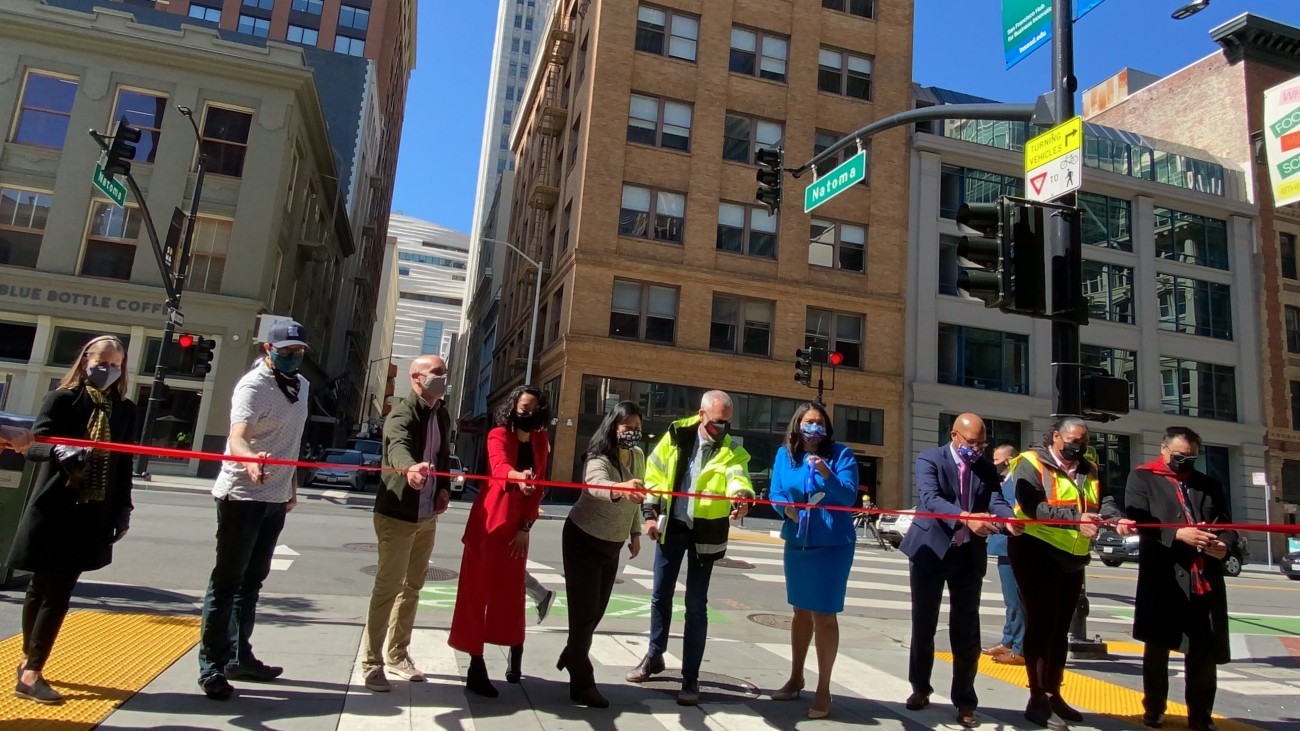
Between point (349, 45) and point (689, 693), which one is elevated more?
point (349, 45)

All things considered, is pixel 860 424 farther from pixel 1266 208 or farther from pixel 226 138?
pixel 226 138

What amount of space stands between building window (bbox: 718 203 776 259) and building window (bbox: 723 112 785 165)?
74.4 inches

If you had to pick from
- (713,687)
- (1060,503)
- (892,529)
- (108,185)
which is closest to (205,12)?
(108,185)

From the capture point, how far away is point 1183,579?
201 inches

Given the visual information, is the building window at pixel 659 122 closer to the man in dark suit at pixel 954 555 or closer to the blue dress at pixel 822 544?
the man in dark suit at pixel 954 555

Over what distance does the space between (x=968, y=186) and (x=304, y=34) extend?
4824cm

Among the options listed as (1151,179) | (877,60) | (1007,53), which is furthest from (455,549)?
(1151,179)

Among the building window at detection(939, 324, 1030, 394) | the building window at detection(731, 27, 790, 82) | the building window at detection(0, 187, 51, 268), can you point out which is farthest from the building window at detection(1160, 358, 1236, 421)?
the building window at detection(0, 187, 51, 268)

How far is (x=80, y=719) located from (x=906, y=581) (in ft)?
37.8

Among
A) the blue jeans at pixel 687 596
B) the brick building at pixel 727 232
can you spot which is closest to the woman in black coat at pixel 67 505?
the blue jeans at pixel 687 596

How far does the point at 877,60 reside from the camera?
103 ft

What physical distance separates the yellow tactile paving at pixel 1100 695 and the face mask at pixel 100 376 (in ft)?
20.2

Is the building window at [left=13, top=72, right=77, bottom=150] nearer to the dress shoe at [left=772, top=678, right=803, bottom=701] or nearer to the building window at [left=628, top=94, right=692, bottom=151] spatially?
the building window at [left=628, top=94, right=692, bottom=151]

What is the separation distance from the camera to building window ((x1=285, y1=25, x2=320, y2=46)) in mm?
57156
